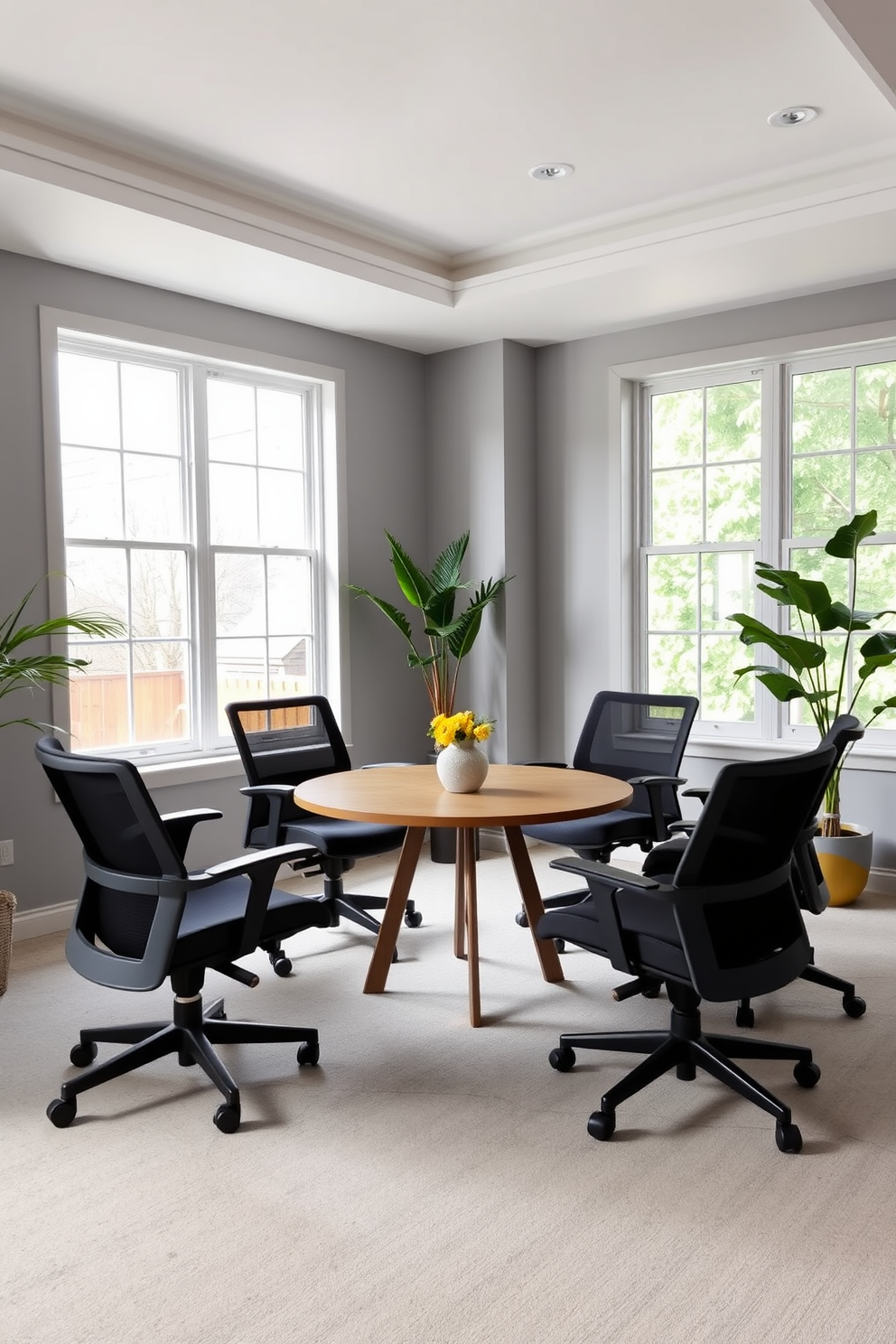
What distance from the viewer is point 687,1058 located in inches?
108

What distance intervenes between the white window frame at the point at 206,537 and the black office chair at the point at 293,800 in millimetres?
738

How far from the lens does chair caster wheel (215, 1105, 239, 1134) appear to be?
260cm

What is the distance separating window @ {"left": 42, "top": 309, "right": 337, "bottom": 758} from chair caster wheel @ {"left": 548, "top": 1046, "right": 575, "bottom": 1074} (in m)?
2.64

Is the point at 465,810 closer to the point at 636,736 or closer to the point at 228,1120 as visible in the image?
the point at 228,1120

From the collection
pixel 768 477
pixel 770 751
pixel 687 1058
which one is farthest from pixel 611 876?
pixel 768 477

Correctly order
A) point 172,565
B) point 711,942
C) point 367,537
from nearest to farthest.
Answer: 1. point 711,942
2. point 172,565
3. point 367,537

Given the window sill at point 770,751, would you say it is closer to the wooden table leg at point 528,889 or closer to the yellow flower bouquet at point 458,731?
the wooden table leg at point 528,889

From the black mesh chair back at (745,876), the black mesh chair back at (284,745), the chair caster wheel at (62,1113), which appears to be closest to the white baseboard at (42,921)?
the black mesh chair back at (284,745)

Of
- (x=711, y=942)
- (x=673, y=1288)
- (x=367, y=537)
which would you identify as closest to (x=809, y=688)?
(x=367, y=537)

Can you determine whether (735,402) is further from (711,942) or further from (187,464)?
(711,942)

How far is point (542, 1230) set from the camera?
2.18 m

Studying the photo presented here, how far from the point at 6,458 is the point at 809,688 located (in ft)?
12.2

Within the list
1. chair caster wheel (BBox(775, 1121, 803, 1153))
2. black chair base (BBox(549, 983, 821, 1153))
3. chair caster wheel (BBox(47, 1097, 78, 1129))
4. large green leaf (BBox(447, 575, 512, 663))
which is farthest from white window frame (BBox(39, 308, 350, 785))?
chair caster wheel (BBox(775, 1121, 803, 1153))

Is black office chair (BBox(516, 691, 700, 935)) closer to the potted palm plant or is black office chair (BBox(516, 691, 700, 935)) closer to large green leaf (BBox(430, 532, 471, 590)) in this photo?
the potted palm plant
